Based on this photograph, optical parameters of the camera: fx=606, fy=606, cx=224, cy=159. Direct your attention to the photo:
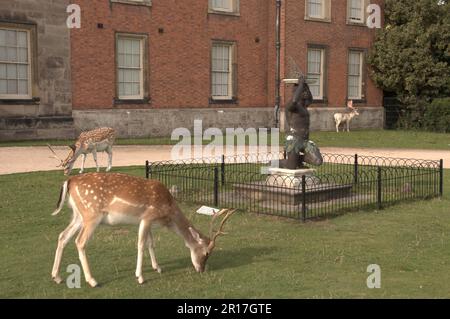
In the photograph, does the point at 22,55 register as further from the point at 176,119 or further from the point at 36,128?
the point at 176,119

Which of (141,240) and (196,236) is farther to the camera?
(196,236)

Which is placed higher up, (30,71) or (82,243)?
(30,71)

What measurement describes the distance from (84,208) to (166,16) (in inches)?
900

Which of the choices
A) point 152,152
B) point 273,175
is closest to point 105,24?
point 152,152

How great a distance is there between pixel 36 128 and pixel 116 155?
238 inches

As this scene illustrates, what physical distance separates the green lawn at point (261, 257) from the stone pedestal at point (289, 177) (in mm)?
1471

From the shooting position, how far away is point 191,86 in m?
30.2

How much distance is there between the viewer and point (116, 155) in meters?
20.7

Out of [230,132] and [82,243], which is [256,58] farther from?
[82,243]

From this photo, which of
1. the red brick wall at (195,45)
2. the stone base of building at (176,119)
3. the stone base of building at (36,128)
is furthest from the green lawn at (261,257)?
the red brick wall at (195,45)

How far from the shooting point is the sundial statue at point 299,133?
13.1 metres

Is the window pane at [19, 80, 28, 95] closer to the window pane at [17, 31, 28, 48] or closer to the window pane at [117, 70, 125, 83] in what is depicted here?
the window pane at [17, 31, 28, 48]

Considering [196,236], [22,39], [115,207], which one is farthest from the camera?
[22,39]

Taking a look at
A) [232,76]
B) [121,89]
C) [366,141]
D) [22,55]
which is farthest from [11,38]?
[366,141]
